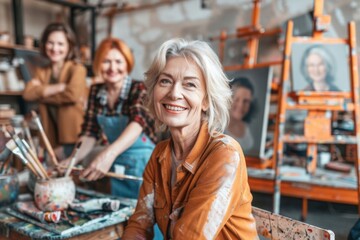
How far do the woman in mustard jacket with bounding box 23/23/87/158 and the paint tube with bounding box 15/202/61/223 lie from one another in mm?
988

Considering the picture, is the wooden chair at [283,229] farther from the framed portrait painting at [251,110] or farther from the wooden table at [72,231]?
the framed portrait painting at [251,110]

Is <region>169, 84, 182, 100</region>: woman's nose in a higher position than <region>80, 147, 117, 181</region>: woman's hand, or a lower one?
higher

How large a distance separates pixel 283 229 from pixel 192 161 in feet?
1.22

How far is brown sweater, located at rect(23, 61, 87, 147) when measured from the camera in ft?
7.71

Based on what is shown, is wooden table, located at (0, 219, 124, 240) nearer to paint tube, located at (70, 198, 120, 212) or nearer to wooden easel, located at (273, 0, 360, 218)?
paint tube, located at (70, 198, 120, 212)

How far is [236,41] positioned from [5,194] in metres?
3.21

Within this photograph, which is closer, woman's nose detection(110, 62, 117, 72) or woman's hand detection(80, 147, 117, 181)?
woman's hand detection(80, 147, 117, 181)

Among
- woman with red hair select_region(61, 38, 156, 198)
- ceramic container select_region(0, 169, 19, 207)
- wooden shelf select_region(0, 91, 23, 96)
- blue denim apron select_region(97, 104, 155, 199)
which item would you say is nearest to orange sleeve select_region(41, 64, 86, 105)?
woman with red hair select_region(61, 38, 156, 198)

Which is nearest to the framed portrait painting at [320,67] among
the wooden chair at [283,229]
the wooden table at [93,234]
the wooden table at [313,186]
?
the wooden table at [313,186]

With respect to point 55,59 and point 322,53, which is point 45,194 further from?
point 322,53

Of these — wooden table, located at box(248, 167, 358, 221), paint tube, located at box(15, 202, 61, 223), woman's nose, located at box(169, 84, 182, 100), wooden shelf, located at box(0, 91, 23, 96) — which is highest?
wooden shelf, located at box(0, 91, 23, 96)

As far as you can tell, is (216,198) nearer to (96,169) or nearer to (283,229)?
(283,229)

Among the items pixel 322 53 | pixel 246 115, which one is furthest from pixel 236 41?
pixel 322 53

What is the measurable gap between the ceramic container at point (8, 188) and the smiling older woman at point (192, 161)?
1.89 feet
